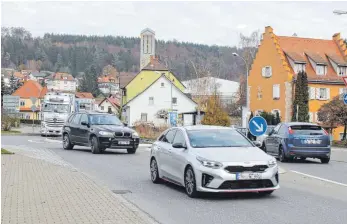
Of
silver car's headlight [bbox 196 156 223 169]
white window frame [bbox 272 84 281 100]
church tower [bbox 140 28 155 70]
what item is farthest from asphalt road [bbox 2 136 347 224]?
church tower [bbox 140 28 155 70]

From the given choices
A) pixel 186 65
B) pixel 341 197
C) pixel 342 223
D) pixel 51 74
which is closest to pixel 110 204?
pixel 342 223

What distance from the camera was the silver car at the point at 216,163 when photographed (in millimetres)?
10766

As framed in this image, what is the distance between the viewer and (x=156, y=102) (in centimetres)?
8394

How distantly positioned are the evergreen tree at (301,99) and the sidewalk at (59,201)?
41692mm

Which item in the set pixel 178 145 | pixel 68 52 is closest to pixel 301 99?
pixel 178 145

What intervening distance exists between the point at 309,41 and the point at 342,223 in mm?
57385

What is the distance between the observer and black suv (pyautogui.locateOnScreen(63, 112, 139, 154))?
23406 millimetres

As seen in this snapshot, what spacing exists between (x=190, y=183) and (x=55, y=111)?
34572mm

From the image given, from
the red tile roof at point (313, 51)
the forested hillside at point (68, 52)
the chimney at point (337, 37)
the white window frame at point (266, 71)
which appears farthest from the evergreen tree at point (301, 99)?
the forested hillside at point (68, 52)

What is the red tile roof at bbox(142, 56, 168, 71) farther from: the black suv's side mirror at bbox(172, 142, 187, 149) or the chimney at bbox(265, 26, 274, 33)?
the black suv's side mirror at bbox(172, 142, 187, 149)

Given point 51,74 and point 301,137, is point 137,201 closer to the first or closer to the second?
point 301,137

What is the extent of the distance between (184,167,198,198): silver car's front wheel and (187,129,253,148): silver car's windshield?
681 millimetres

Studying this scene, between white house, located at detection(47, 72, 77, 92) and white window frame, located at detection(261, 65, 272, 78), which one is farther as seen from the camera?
white house, located at detection(47, 72, 77, 92)

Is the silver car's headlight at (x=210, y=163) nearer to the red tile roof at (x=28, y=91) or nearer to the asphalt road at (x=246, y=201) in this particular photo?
the asphalt road at (x=246, y=201)
